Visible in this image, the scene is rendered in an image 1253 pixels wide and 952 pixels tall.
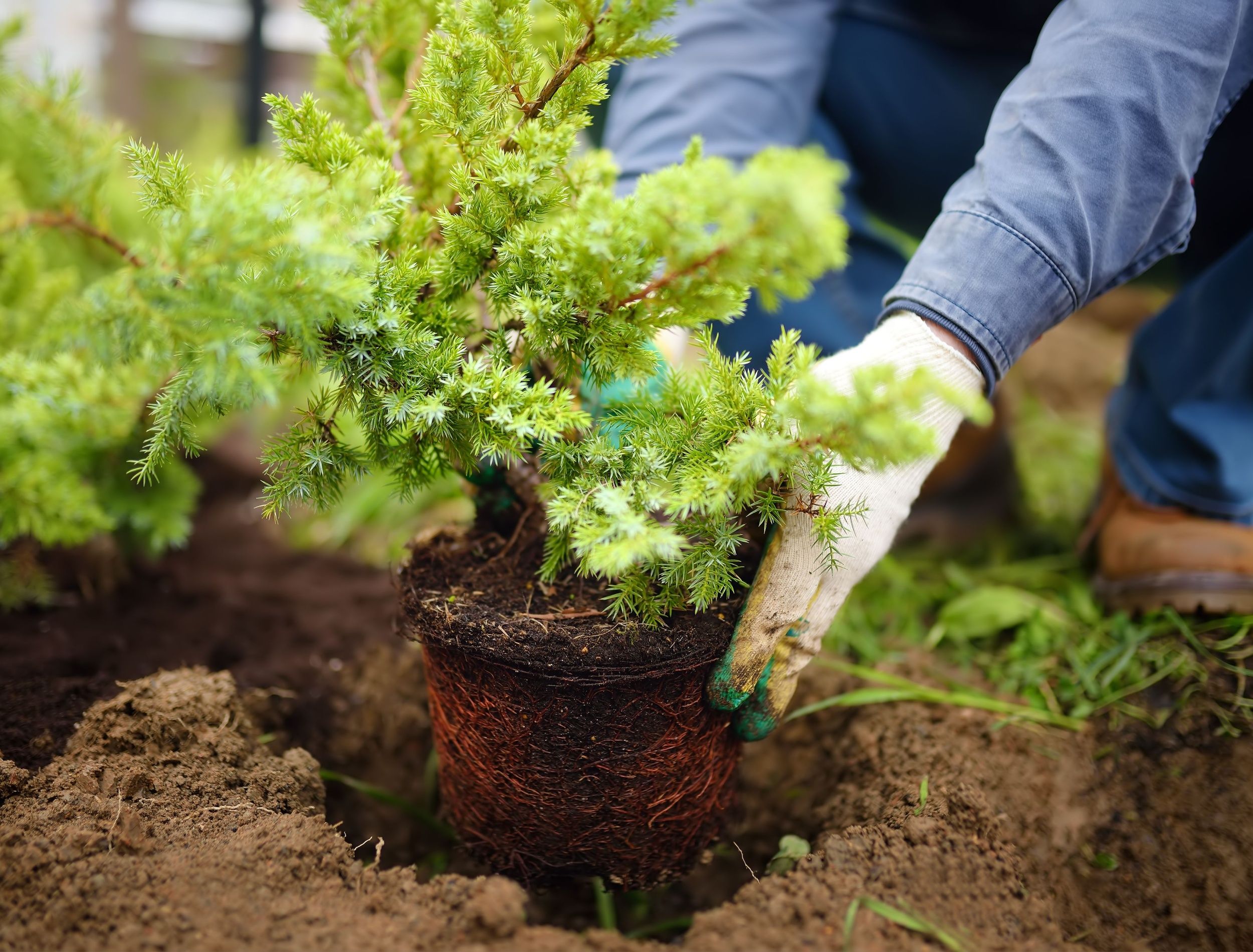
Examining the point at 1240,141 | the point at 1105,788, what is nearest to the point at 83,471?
the point at 1105,788

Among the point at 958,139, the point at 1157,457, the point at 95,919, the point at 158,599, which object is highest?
the point at 958,139

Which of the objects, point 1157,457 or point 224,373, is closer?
point 224,373

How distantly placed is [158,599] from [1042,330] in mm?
2221

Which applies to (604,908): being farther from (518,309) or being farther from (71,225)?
(71,225)

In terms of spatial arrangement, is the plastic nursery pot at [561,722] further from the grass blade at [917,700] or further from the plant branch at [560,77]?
the plant branch at [560,77]

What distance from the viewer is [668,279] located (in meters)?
1.18

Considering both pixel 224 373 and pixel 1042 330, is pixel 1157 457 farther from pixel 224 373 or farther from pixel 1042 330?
pixel 224 373

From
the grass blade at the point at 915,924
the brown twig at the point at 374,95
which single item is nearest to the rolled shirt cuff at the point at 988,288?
the grass blade at the point at 915,924

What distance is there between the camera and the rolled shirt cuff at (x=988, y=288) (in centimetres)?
142

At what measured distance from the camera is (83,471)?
221 cm

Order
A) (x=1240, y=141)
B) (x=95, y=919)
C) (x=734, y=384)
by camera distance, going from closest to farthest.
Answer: (x=95, y=919) < (x=734, y=384) < (x=1240, y=141)

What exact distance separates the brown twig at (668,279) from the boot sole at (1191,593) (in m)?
1.63

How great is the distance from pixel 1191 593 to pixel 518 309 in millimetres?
1822

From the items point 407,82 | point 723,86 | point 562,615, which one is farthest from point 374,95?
point 562,615
